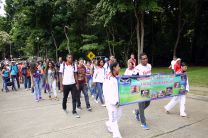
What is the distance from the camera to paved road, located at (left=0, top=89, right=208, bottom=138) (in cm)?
651

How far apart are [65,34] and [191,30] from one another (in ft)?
57.6

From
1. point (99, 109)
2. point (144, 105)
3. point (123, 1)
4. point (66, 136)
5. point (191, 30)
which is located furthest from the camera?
point (191, 30)

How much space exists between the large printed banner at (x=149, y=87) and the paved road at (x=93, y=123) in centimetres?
78

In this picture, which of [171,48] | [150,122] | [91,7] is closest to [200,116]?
[150,122]

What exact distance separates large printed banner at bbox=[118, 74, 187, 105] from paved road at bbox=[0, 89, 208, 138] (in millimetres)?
778

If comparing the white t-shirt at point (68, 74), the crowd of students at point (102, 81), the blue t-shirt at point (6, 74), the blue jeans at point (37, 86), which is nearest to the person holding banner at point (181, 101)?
the crowd of students at point (102, 81)

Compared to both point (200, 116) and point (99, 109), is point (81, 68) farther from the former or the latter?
point (200, 116)

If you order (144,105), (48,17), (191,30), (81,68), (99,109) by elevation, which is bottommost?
(99,109)

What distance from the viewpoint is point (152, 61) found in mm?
36156

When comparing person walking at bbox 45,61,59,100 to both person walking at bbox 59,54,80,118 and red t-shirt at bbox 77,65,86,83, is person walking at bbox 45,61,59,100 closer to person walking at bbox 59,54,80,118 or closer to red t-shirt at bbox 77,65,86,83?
red t-shirt at bbox 77,65,86,83

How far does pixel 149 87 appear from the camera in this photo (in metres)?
7.08

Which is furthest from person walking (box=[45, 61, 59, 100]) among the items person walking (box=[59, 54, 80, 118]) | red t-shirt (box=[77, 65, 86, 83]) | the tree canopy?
the tree canopy

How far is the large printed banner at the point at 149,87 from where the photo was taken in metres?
6.41

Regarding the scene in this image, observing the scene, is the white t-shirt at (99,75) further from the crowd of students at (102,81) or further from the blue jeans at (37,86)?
the blue jeans at (37,86)
